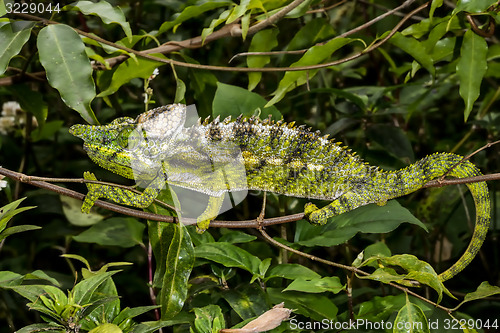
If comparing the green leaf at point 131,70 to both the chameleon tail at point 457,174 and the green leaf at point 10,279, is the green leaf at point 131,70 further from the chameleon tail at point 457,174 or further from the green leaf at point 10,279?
the chameleon tail at point 457,174

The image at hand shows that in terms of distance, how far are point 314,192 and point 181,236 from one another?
35cm

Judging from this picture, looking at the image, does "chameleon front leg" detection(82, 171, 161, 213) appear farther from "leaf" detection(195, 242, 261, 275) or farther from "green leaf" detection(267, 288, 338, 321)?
"green leaf" detection(267, 288, 338, 321)

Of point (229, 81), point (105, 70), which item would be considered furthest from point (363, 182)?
point (229, 81)

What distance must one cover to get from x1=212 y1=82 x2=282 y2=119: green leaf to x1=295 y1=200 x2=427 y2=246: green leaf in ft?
1.11

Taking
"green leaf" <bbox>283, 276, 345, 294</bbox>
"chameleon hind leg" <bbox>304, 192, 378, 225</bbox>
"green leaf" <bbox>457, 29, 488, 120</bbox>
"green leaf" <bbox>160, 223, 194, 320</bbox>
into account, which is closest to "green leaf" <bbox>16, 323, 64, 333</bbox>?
"green leaf" <bbox>160, 223, 194, 320</bbox>

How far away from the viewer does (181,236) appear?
1071 mm

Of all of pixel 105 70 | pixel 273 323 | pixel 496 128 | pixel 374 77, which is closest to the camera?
pixel 273 323

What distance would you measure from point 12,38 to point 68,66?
0.19 metres

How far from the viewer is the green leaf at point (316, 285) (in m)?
1.14

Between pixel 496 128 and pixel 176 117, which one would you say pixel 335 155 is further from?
pixel 496 128

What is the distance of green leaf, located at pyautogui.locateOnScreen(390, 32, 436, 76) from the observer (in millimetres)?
1422

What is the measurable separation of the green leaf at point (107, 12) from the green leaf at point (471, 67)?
2.76 feet

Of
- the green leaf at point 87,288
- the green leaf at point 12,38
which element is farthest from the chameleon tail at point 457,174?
the green leaf at point 12,38

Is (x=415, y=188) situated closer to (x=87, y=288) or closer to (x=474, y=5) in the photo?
(x=474, y=5)
